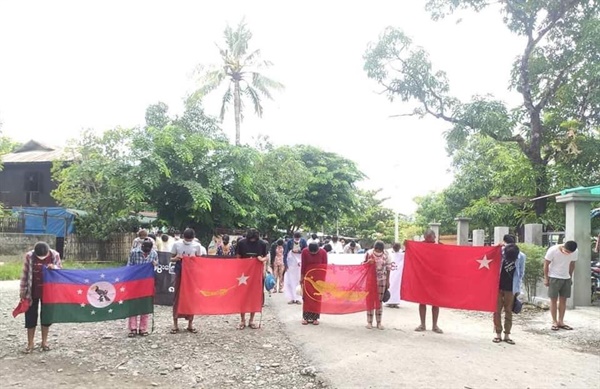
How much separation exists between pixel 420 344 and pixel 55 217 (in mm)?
20092

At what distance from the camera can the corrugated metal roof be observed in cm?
2948

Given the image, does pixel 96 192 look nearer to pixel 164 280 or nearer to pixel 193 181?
pixel 193 181

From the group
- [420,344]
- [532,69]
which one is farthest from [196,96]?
[420,344]

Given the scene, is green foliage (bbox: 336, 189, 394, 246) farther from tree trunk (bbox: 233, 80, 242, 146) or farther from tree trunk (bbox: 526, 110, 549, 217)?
tree trunk (bbox: 526, 110, 549, 217)

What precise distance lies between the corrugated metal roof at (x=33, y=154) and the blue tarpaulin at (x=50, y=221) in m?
5.23

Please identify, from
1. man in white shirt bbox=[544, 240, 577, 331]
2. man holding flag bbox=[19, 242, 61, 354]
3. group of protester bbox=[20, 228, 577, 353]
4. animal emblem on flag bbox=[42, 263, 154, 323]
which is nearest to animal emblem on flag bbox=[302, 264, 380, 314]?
group of protester bbox=[20, 228, 577, 353]

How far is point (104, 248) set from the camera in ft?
73.5

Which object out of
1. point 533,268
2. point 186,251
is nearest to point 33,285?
point 186,251

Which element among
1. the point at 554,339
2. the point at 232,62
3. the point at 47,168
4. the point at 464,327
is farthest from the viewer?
the point at 47,168

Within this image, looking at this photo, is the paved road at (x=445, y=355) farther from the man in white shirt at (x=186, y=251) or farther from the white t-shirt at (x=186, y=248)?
the white t-shirt at (x=186, y=248)

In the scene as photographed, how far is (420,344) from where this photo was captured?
24.4 feet

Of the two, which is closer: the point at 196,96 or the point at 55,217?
the point at 55,217

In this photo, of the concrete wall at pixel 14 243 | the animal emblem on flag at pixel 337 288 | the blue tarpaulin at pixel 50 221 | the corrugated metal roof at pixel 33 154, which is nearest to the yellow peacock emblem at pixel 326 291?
the animal emblem on flag at pixel 337 288

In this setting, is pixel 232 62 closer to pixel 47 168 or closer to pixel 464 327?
pixel 47 168
